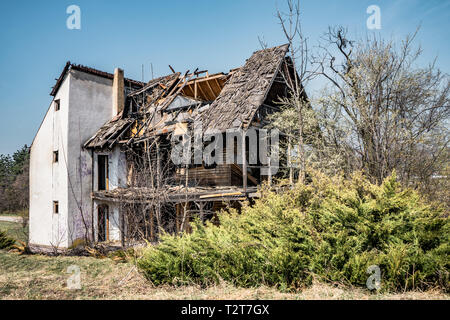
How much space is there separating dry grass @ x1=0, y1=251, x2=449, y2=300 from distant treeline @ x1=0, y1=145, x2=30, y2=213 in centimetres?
3386

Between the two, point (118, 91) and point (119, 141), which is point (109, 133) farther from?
point (118, 91)

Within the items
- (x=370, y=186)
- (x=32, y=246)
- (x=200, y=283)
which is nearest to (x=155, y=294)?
(x=200, y=283)

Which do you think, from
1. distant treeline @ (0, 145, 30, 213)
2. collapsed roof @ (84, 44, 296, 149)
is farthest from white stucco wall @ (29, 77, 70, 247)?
distant treeline @ (0, 145, 30, 213)

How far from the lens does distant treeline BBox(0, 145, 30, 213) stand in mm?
43825

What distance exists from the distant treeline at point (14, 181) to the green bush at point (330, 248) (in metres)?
39.3

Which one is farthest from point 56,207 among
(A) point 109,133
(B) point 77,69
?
(B) point 77,69

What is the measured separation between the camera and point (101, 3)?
9781 millimetres

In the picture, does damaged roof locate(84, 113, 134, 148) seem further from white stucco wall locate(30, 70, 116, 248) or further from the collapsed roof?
white stucco wall locate(30, 70, 116, 248)

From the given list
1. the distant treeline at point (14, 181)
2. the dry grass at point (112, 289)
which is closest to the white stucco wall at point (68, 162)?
the dry grass at point (112, 289)

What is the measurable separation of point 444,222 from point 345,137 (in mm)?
6113

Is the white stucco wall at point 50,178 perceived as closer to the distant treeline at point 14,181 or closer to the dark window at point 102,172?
the dark window at point 102,172

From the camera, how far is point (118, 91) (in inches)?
741

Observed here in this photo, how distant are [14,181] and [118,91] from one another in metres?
45.0

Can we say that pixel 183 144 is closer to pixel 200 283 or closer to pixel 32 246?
pixel 200 283
